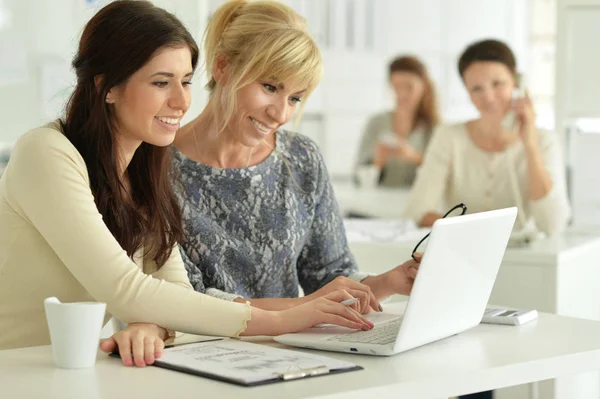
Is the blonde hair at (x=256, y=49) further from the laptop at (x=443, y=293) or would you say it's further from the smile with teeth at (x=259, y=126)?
the laptop at (x=443, y=293)

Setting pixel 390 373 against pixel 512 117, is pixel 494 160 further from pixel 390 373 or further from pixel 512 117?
pixel 390 373

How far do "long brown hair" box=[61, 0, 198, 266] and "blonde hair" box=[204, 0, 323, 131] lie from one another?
0.22 metres

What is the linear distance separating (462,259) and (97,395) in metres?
0.59

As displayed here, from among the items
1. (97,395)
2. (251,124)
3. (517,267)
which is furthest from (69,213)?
(517,267)

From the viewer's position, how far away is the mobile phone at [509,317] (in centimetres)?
170

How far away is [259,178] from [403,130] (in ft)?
12.8

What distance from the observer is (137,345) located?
4.49ft

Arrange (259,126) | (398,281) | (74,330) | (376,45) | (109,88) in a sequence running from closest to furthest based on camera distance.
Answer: (74,330)
(109,88)
(398,281)
(259,126)
(376,45)

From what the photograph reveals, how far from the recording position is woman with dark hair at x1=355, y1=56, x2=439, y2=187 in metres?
5.68

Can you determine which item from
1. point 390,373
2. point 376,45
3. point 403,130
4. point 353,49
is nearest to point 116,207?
point 390,373

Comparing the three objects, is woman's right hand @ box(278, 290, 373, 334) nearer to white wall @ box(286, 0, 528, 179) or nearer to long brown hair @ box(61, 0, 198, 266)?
long brown hair @ box(61, 0, 198, 266)

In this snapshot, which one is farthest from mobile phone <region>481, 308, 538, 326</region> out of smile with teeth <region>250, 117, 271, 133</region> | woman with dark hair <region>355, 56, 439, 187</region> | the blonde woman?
woman with dark hair <region>355, 56, 439, 187</region>

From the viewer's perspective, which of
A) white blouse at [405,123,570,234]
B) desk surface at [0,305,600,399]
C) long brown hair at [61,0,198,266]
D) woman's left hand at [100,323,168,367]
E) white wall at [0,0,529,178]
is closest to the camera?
desk surface at [0,305,600,399]

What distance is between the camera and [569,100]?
3.66 m
